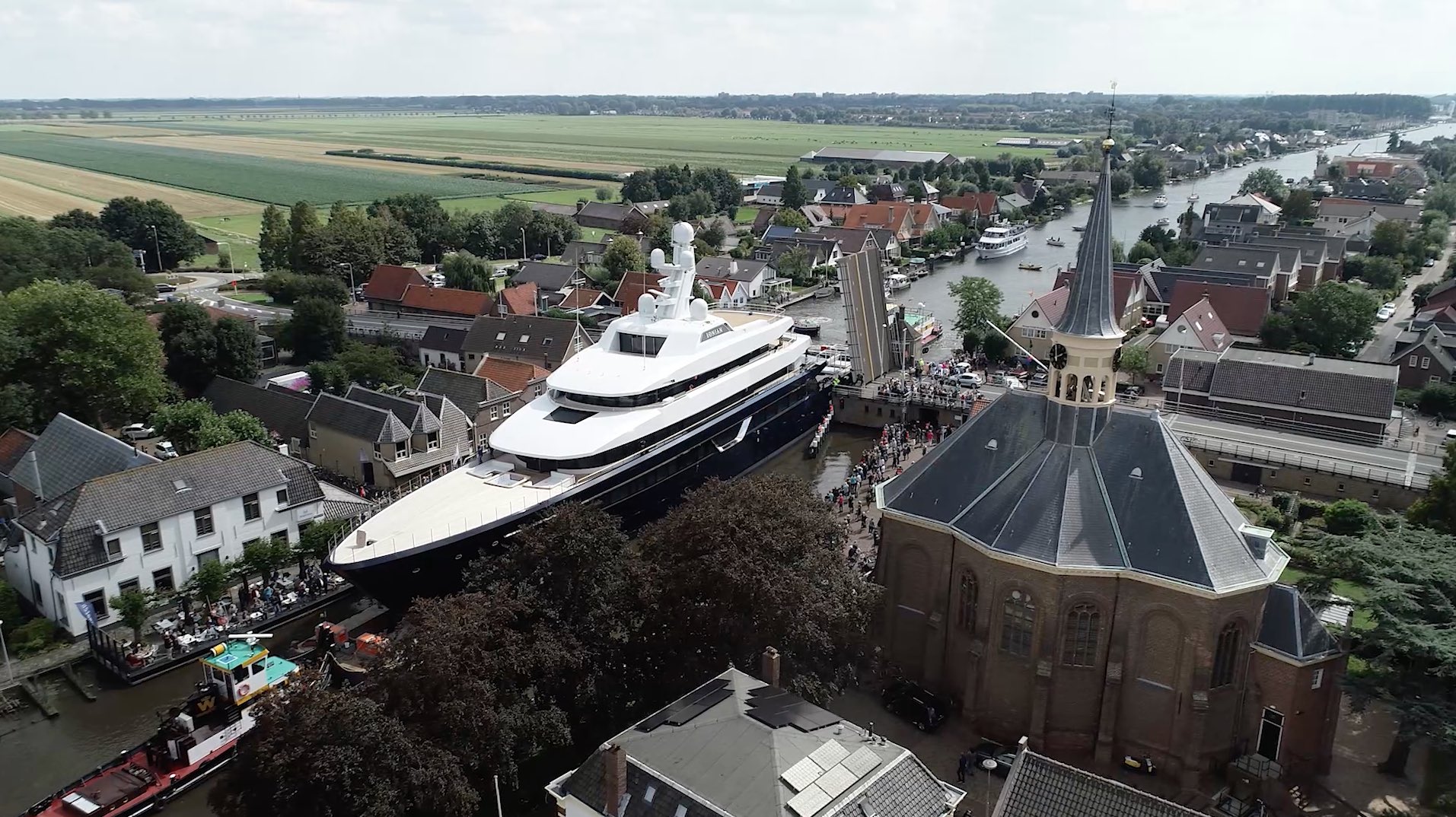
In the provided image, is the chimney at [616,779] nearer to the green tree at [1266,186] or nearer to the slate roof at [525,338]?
the slate roof at [525,338]

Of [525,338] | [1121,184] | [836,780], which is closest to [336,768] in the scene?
[836,780]

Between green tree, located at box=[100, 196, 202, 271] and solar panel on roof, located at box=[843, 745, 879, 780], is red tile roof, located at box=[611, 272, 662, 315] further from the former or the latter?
solar panel on roof, located at box=[843, 745, 879, 780]

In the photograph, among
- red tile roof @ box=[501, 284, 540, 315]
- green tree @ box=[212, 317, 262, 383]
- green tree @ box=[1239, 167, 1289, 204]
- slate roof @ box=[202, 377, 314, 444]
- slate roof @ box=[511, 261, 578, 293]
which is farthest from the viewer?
green tree @ box=[1239, 167, 1289, 204]

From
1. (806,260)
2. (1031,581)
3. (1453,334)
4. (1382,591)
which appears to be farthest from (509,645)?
(806,260)

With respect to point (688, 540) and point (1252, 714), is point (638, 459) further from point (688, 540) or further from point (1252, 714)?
point (1252, 714)

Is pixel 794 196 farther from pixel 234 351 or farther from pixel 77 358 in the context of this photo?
pixel 77 358

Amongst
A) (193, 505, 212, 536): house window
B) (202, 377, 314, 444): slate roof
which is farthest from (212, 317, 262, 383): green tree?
(193, 505, 212, 536): house window

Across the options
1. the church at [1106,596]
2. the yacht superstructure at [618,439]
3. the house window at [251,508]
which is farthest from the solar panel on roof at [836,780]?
the house window at [251,508]
